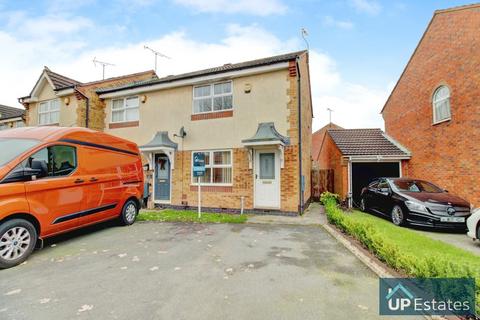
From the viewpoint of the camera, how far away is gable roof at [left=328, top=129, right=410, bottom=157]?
39.4 feet

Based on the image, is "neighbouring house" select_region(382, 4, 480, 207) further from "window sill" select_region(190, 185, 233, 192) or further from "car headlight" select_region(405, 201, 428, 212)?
"window sill" select_region(190, 185, 233, 192)

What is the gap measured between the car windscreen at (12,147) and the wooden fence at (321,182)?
42.9ft

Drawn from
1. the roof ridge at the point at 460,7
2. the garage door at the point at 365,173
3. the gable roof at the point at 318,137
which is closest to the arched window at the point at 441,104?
the roof ridge at the point at 460,7

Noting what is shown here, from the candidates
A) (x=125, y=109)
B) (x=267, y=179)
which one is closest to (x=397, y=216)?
→ (x=267, y=179)

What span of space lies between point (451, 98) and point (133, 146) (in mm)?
12707

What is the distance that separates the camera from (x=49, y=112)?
14.3 m

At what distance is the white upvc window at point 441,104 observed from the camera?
1009cm

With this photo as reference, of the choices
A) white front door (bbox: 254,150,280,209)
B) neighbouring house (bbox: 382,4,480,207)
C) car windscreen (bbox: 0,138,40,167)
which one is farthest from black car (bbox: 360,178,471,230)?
car windscreen (bbox: 0,138,40,167)

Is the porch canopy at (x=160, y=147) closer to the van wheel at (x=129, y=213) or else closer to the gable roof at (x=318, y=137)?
the van wheel at (x=129, y=213)

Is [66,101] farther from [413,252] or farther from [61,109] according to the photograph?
[413,252]

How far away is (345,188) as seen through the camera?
37.7 ft

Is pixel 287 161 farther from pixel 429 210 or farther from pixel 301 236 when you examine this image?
pixel 429 210

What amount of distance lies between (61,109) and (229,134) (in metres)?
10.7

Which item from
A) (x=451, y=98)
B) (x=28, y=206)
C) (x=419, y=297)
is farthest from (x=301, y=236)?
(x=451, y=98)
